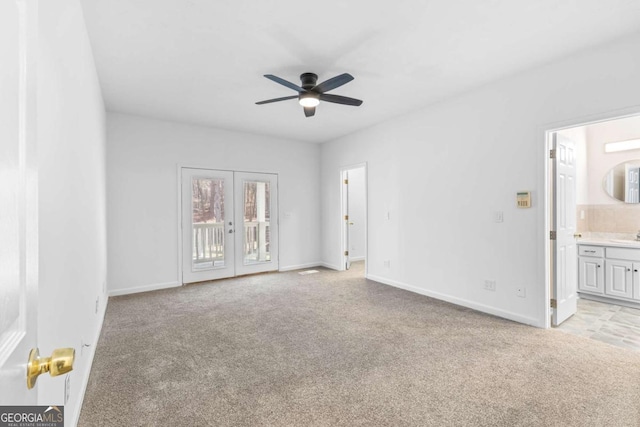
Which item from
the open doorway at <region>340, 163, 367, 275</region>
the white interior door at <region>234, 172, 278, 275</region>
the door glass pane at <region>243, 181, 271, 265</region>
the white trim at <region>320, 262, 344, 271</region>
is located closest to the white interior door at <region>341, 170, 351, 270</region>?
the white trim at <region>320, 262, 344, 271</region>

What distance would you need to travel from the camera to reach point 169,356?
2727 mm

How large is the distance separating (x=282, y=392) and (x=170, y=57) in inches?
123

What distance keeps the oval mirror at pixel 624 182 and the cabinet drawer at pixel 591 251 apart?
879 millimetres

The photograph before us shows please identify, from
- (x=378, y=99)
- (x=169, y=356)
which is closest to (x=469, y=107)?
(x=378, y=99)

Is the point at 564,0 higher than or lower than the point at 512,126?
higher

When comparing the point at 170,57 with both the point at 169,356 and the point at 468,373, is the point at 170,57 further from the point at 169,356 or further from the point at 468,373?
the point at 468,373

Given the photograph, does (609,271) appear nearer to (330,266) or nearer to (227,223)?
(330,266)

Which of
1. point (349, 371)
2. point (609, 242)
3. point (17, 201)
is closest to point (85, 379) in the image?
point (349, 371)

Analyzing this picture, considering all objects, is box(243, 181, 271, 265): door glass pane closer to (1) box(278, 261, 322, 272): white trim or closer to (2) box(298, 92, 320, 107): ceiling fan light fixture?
(1) box(278, 261, 322, 272): white trim

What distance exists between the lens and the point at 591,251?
4207mm

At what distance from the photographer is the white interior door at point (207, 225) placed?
17.1ft

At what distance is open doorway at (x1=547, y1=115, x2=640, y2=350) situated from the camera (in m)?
3.29

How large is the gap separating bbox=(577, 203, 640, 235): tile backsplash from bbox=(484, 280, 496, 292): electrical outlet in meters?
2.24

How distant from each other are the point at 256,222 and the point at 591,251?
206 inches
